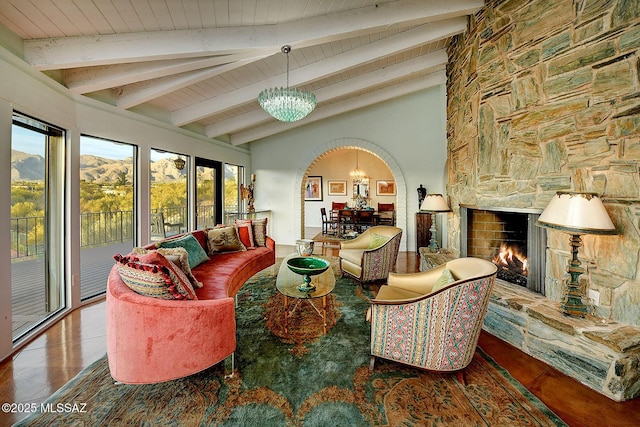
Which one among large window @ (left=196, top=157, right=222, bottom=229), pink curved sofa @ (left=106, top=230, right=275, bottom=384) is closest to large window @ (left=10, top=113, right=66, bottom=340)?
pink curved sofa @ (left=106, top=230, right=275, bottom=384)

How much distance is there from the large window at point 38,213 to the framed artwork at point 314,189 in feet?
24.9

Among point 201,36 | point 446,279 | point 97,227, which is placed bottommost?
point 446,279

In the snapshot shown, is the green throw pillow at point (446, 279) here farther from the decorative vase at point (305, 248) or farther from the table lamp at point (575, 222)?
the decorative vase at point (305, 248)

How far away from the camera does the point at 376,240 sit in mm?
3971

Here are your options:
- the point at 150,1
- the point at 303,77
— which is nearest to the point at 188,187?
the point at 303,77

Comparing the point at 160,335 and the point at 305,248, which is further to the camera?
the point at 305,248

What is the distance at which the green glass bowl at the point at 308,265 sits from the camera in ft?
8.18

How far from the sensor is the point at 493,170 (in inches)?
110

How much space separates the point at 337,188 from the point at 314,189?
35.1 inches

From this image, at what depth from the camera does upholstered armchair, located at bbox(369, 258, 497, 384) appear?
5.52 feet

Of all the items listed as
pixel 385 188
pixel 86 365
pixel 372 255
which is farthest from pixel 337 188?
pixel 86 365

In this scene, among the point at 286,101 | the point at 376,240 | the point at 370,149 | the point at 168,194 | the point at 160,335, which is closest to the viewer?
the point at 160,335

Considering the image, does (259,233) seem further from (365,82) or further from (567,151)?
(567,151)

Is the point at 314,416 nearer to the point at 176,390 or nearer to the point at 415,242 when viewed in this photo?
the point at 176,390
